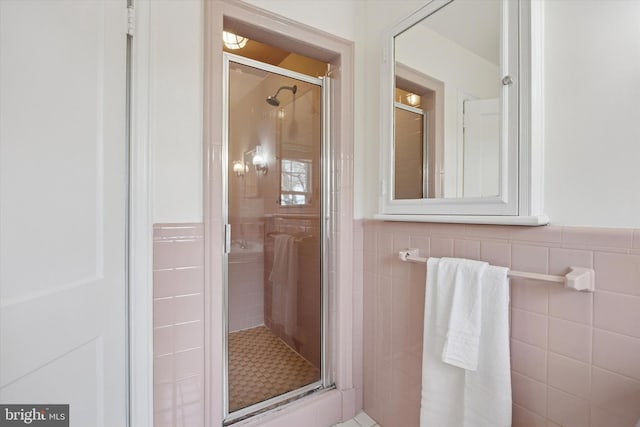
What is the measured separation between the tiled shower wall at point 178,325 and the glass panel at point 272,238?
0.22 meters

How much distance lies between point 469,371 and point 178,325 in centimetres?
109

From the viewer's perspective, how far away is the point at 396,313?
1.34 meters

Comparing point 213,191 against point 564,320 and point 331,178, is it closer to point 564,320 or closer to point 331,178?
point 331,178

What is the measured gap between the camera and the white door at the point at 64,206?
573 millimetres

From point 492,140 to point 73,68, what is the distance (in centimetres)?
128

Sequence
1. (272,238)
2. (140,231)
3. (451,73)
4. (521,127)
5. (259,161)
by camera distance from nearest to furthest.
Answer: (521,127) → (140,231) → (451,73) → (259,161) → (272,238)

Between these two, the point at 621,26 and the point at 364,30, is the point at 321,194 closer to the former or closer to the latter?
the point at 364,30

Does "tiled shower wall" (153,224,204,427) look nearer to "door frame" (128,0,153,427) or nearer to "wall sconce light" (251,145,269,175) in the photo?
"door frame" (128,0,153,427)

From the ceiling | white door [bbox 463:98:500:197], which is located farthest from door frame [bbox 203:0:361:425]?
white door [bbox 463:98:500:197]

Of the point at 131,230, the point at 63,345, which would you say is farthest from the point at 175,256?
the point at 63,345

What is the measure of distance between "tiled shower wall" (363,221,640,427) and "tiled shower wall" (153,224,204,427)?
0.94 metres

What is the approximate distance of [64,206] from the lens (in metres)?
0.71

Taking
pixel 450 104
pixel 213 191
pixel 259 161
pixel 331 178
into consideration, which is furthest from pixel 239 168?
pixel 450 104

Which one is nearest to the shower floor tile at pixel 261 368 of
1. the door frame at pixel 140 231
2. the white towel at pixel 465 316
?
the door frame at pixel 140 231
